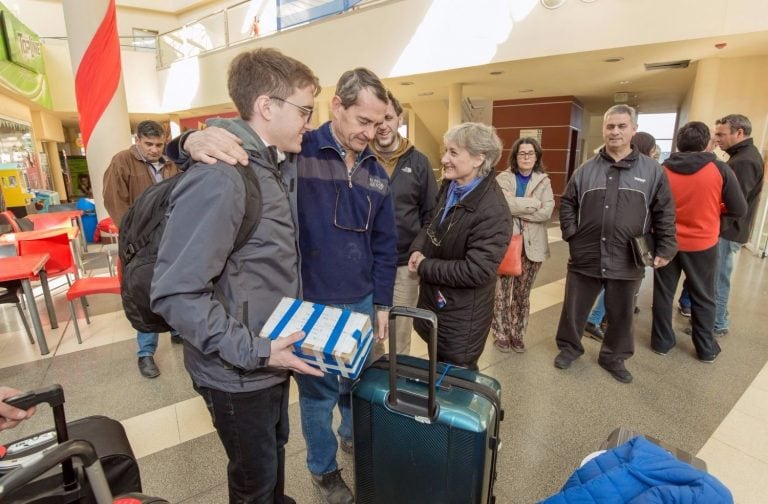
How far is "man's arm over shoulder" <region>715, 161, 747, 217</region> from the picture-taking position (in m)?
2.57

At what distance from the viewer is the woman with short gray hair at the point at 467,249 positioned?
165 cm

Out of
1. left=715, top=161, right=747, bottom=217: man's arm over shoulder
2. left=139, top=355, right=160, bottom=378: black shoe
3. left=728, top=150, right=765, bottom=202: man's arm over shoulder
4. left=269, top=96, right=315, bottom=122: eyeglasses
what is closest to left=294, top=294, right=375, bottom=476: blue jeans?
left=269, top=96, right=315, bottom=122: eyeglasses

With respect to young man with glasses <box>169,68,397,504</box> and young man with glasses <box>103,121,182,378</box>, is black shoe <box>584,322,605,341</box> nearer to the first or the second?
young man with glasses <box>169,68,397,504</box>

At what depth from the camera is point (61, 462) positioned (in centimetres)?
70

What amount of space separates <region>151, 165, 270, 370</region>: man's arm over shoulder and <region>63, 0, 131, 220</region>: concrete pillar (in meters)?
5.90

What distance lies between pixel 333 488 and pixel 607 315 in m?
1.96

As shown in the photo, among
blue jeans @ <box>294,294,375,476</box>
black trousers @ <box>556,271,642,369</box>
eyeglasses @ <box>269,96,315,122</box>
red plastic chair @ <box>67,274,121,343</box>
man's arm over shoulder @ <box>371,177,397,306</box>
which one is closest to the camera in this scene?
eyeglasses @ <box>269,96,315,122</box>

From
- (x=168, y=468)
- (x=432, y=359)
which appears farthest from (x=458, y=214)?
(x=168, y=468)

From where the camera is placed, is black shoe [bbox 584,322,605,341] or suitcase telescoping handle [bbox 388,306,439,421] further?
black shoe [bbox 584,322,605,341]

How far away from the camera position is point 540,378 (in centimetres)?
255

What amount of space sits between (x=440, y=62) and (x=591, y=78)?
299 cm

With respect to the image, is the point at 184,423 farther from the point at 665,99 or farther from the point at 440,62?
the point at 665,99

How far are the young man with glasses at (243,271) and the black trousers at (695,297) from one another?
107 inches

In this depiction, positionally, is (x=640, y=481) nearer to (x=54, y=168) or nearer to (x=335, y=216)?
(x=335, y=216)
